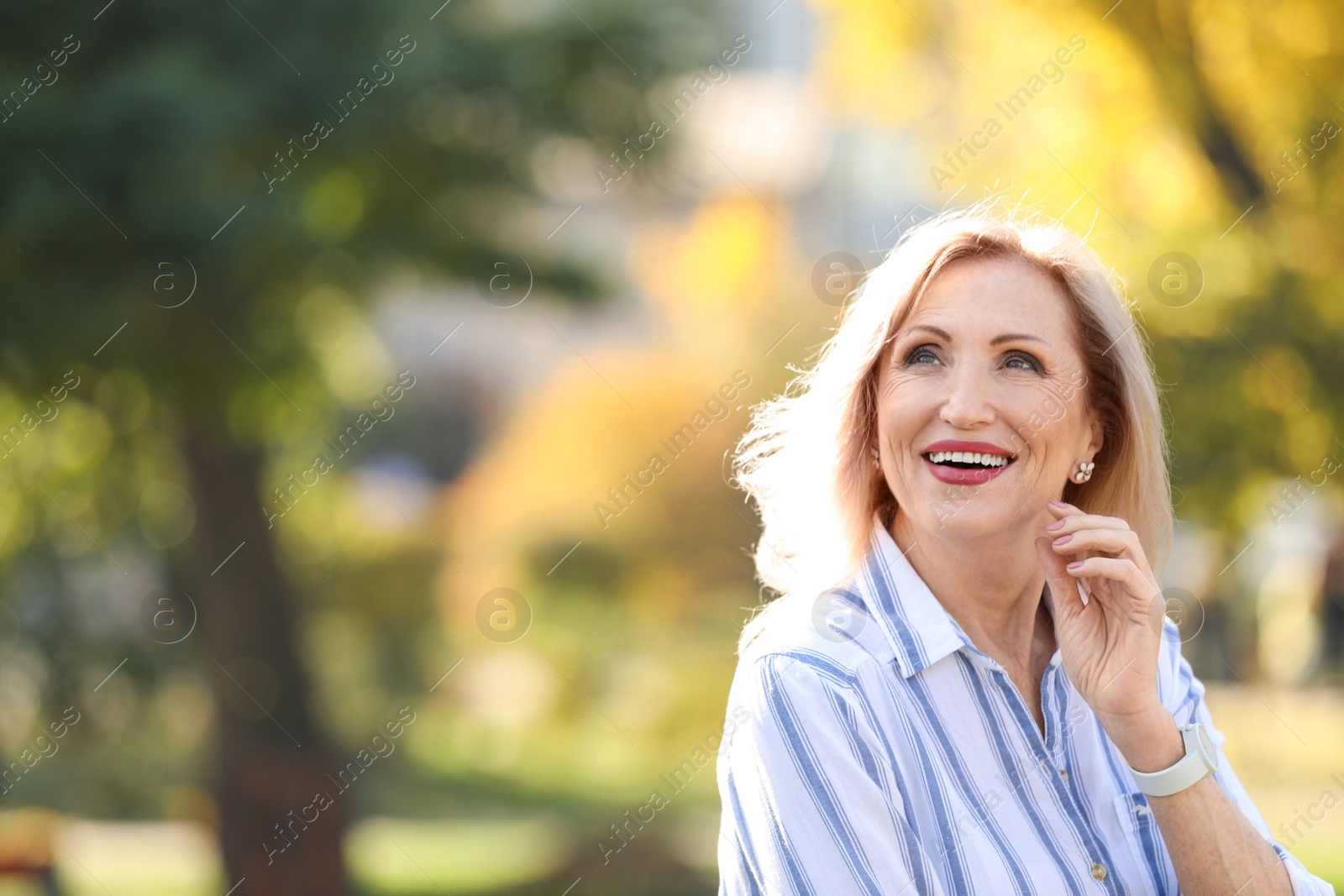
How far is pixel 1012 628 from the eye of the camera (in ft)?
7.38

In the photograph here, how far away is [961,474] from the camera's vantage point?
2100mm

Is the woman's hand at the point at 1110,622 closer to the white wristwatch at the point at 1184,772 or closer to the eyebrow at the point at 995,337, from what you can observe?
the white wristwatch at the point at 1184,772

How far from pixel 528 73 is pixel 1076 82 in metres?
3.36

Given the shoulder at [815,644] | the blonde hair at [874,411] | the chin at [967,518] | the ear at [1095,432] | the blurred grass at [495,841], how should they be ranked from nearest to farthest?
the shoulder at [815,644] → the chin at [967,518] → the blonde hair at [874,411] → the ear at [1095,432] → the blurred grass at [495,841]

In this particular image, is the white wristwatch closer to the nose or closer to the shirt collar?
the shirt collar

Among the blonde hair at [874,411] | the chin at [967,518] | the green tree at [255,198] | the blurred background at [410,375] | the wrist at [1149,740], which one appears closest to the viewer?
the wrist at [1149,740]

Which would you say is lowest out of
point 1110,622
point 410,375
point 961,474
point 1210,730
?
point 1210,730

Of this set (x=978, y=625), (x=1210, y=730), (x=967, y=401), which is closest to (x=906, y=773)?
(x=978, y=625)

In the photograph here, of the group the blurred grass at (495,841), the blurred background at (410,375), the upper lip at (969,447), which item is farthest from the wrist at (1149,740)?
the blurred grass at (495,841)

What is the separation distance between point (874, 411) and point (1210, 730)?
84 centimetres

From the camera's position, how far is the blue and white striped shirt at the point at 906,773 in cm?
177

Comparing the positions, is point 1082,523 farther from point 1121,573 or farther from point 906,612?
point 906,612

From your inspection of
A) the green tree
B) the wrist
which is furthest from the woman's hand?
the green tree

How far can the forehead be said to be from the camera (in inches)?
83.7
